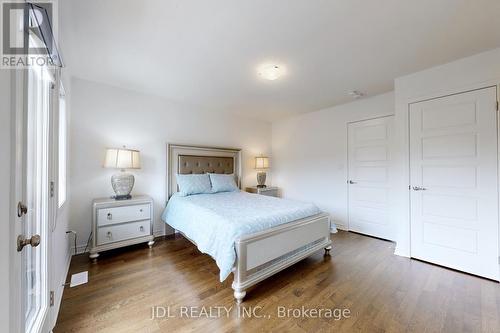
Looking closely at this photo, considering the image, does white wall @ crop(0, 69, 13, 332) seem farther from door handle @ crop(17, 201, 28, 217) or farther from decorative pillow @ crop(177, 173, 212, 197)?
decorative pillow @ crop(177, 173, 212, 197)

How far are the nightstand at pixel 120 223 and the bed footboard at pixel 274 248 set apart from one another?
1.72m

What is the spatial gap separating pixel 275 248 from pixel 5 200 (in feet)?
6.23

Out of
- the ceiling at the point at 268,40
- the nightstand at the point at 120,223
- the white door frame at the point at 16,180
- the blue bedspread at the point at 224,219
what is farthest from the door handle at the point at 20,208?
the nightstand at the point at 120,223

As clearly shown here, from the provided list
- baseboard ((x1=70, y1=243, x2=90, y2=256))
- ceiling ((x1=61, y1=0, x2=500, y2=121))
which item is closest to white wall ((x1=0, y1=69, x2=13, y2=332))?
ceiling ((x1=61, y1=0, x2=500, y2=121))

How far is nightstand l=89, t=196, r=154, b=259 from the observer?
2.53m

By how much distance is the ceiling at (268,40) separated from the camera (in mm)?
1558

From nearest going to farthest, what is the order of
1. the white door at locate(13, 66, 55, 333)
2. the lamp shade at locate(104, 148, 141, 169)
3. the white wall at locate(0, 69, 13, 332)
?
the white wall at locate(0, 69, 13, 332) → the white door at locate(13, 66, 55, 333) → the lamp shade at locate(104, 148, 141, 169)

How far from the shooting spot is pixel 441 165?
2443mm

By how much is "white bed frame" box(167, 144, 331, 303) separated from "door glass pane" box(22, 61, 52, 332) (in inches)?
51.6

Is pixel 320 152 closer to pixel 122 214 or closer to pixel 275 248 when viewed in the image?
pixel 275 248

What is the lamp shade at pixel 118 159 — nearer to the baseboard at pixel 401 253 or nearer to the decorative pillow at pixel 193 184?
the decorative pillow at pixel 193 184

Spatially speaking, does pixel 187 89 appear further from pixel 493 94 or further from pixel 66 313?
pixel 493 94

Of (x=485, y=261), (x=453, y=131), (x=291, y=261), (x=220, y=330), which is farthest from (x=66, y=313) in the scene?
(x=453, y=131)

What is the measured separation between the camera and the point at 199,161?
12.5 feet
